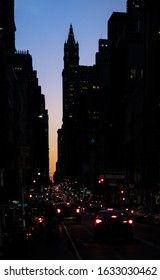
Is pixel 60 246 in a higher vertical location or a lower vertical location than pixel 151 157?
lower

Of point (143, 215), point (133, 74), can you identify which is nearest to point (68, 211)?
point (143, 215)

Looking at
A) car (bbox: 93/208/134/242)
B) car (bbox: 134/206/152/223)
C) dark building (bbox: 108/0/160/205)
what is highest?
dark building (bbox: 108/0/160/205)

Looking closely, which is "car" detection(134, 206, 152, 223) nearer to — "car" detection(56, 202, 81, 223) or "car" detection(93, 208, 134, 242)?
"car" detection(56, 202, 81, 223)

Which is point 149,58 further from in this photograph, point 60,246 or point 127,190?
point 60,246

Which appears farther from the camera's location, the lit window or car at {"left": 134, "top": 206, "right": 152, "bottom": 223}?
the lit window

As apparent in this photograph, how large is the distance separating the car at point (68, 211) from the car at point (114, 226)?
891 inches

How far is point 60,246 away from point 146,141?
284ft

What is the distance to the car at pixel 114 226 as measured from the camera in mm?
30812

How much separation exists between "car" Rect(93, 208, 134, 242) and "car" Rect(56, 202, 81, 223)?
22.6 meters

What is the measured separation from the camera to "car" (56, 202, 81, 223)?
179 feet

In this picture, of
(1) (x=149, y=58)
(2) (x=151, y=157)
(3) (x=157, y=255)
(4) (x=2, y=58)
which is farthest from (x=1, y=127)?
(3) (x=157, y=255)

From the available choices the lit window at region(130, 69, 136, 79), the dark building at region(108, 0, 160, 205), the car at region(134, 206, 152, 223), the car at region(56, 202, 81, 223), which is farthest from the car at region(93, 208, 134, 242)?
the lit window at region(130, 69, 136, 79)

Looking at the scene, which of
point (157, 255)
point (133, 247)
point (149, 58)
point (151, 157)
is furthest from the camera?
point (149, 58)

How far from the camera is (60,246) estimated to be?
29.5 metres
